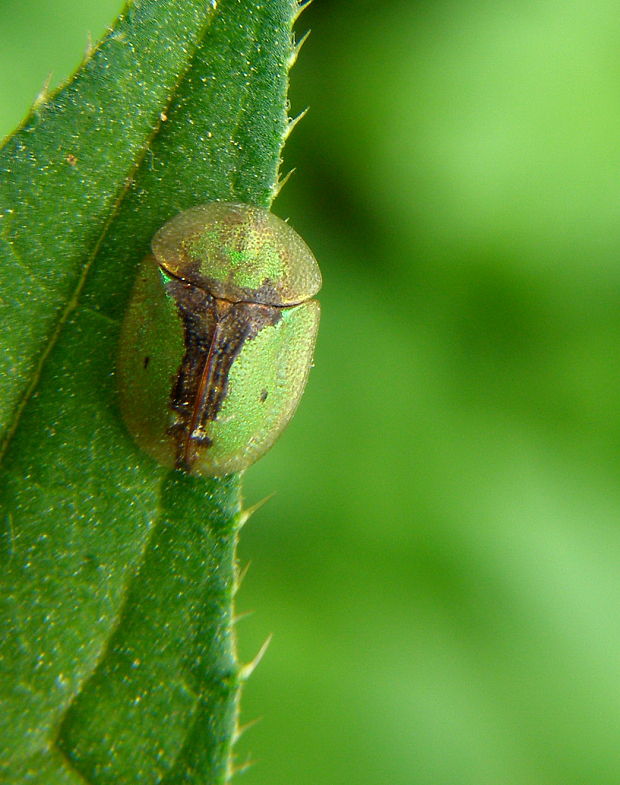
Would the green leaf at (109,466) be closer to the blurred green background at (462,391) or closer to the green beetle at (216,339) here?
the green beetle at (216,339)

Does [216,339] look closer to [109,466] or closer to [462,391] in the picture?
[109,466]

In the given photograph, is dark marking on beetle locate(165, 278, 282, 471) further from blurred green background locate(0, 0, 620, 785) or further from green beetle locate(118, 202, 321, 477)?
blurred green background locate(0, 0, 620, 785)

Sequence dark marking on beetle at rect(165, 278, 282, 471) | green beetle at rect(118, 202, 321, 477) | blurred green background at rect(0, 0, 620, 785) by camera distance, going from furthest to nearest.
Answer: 1. blurred green background at rect(0, 0, 620, 785)
2. dark marking on beetle at rect(165, 278, 282, 471)
3. green beetle at rect(118, 202, 321, 477)

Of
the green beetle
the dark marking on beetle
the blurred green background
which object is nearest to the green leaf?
the green beetle

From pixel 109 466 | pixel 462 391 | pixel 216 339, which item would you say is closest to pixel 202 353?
pixel 216 339

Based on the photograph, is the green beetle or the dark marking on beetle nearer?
the green beetle

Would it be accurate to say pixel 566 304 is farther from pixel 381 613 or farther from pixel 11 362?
pixel 11 362

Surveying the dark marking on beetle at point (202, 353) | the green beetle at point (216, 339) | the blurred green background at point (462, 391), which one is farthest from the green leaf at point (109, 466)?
the blurred green background at point (462, 391)
